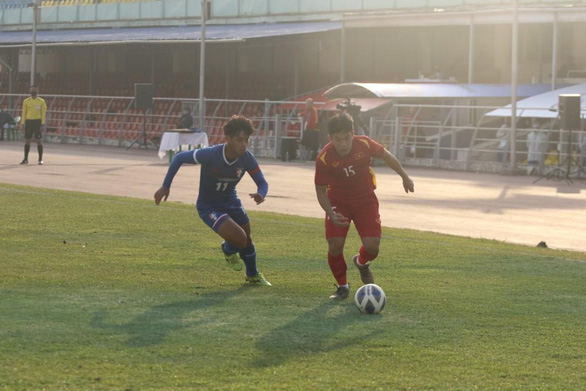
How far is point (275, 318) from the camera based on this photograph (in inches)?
344

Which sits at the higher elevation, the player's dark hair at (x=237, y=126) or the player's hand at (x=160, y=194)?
the player's dark hair at (x=237, y=126)

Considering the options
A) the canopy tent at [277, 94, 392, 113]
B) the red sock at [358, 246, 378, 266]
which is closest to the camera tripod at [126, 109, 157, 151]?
the canopy tent at [277, 94, 392, 113]

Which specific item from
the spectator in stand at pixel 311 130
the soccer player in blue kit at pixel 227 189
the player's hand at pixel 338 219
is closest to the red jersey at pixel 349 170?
the player's hand at pixel 338 219

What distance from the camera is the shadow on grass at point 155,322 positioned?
7812mm

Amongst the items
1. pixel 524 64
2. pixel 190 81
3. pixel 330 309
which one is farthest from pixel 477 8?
pixel 330 309

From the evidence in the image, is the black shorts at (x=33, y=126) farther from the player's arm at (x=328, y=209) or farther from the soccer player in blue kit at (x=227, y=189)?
the player's arm at (x=328, y=209)

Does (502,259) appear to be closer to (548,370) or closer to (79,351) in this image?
(548,370)

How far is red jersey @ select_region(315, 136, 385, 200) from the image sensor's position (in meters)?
9.65

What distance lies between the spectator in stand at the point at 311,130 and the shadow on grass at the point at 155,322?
24161 millimetres

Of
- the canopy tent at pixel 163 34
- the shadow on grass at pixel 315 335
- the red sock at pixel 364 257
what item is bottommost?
the shadow on grass at pixel 315 335

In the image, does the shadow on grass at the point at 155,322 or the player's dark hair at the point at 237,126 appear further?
the player's dark hair at the point at 237,126

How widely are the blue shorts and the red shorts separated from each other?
1129mm

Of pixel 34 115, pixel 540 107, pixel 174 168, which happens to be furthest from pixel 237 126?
pixel 540 107

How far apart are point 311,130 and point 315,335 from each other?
26080mm
